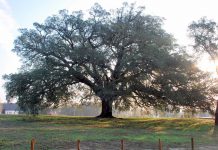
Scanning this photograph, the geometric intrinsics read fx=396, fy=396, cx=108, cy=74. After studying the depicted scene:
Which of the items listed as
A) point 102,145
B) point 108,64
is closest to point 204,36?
point 108,64

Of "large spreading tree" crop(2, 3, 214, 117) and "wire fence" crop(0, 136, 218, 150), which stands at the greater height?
"large spreading tree" crop(2, 3, 214, 117)

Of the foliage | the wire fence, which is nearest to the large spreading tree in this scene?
the foliage

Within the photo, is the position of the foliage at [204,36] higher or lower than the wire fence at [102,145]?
higher

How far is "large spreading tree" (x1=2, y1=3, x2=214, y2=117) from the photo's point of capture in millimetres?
39188

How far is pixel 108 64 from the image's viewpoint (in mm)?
40844

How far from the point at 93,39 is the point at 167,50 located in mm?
8500

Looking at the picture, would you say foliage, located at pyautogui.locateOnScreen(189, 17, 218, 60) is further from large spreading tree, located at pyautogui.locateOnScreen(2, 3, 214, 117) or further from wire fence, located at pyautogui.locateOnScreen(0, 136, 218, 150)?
wire fence, located at pyautogui.locateOnScreen(0, 136, 218, 150)

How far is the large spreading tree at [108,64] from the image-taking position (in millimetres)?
39188

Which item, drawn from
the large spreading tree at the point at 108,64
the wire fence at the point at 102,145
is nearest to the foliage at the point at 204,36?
the large spreading tree at the point at 108,64

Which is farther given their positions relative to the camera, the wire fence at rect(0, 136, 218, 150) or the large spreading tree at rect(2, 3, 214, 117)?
the large spreading tree at rect(2, 3, 214, 117)

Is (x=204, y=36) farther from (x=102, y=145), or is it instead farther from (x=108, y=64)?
(x=102, y=145)

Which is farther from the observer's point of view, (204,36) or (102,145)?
(204,36)

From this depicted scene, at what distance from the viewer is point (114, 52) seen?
135 ft

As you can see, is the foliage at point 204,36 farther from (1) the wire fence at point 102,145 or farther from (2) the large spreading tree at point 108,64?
(1) the wire fence at point 102,145
